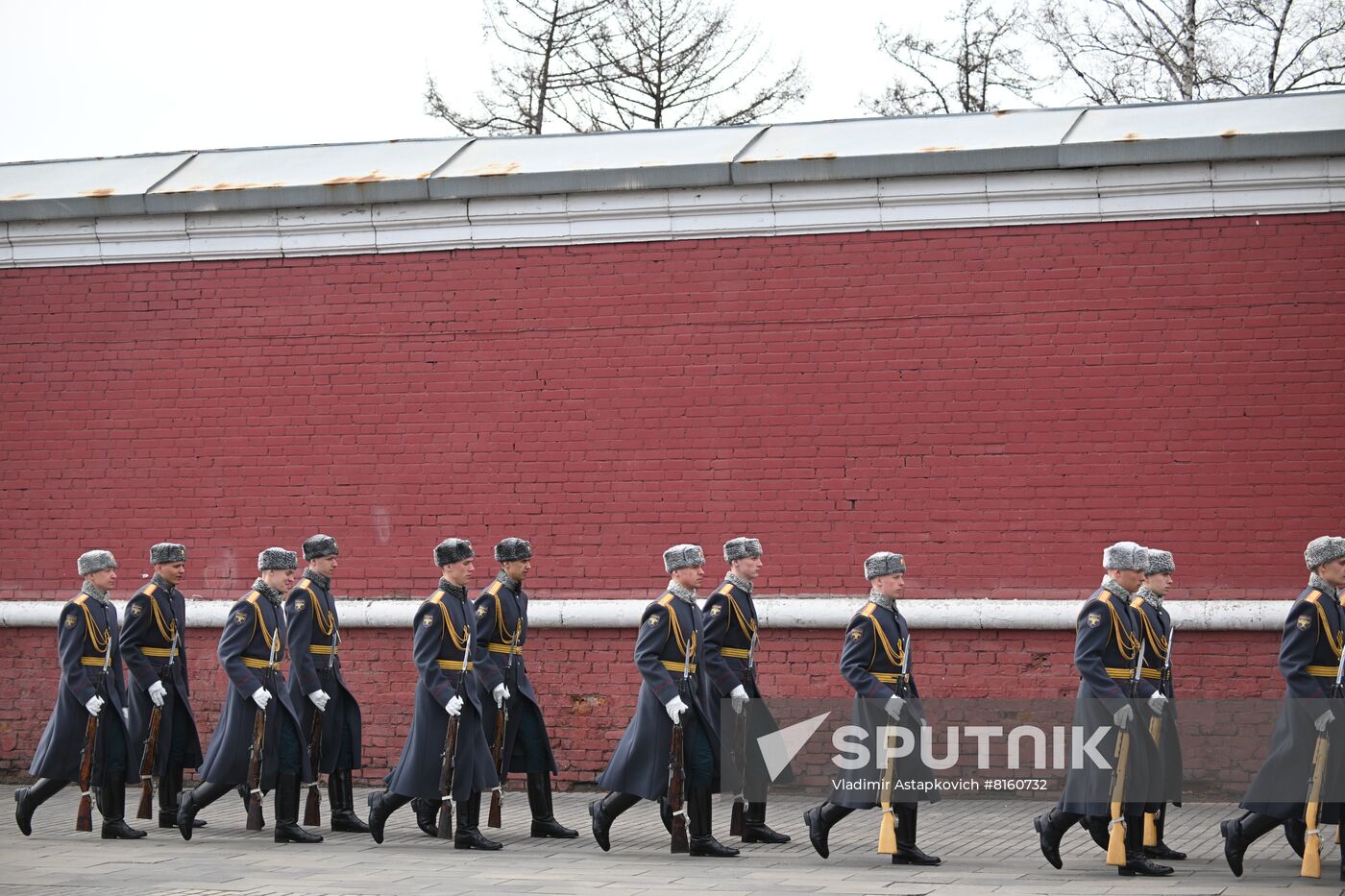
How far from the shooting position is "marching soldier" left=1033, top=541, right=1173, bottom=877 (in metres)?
8.92

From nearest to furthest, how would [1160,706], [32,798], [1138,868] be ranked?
[1138,868] < [1160,706] < [32,798]

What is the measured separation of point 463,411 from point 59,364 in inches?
129

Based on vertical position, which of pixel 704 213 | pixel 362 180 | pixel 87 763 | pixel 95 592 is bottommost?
pixel 87 763

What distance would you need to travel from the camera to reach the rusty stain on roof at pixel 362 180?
1303cm

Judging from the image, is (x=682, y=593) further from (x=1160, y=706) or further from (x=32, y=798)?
(x=32, y=798)

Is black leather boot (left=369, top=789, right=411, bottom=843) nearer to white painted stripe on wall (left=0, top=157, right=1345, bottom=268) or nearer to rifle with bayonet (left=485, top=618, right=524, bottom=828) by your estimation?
rifle with bayonet (left=485, top=618, right=524, bottom=828)

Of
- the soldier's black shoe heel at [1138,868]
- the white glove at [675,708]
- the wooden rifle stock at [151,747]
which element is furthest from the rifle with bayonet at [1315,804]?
the wooden rifle stock at [151,747]

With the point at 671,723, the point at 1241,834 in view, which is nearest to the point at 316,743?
the point at 671,723

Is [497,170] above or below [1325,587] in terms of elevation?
above

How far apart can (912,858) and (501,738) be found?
2592mm

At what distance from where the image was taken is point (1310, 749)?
8.82 m

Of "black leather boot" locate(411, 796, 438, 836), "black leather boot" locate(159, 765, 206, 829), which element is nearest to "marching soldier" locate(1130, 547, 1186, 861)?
"black leather boot" locate(411, 796, 438, 836)

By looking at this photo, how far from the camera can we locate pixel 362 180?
43.0ft

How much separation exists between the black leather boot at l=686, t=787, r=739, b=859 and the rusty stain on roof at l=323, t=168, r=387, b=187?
5451 mm
